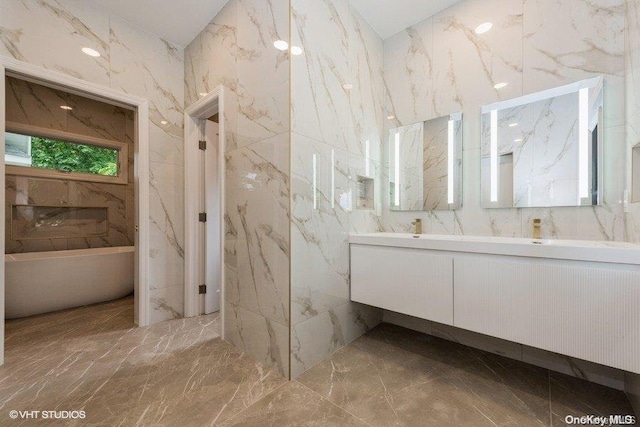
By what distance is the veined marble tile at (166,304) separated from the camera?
254 cm

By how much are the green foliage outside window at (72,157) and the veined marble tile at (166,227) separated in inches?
95.9

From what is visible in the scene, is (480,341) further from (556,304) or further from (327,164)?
(327,164)

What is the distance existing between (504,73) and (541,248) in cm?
141

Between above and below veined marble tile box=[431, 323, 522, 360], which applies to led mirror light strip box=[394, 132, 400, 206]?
above

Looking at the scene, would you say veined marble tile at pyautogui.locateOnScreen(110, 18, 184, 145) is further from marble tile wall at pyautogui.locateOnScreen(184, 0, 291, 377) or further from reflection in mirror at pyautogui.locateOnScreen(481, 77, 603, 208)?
reflection in mirror at pyautogui.locateOnScreen(481, 77, 603, 208)

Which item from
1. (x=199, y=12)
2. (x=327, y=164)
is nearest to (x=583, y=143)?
(x=327, y=164)

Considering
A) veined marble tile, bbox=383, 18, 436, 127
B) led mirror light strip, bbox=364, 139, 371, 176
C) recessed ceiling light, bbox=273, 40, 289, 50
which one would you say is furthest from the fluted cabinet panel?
recessed ceiling light, bbox=273, 40, 289, 50

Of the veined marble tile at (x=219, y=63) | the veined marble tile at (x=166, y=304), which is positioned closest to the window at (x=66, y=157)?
the veined marble tile at (x=219, y=63)

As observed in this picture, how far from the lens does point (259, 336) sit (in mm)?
1871

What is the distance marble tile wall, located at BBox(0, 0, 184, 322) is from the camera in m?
1.96

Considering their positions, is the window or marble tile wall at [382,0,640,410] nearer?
marble tile wall at [382,0,640,410]

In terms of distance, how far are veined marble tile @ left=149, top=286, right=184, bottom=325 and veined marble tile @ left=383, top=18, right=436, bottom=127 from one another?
287 cm

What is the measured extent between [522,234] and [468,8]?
1.87 meters

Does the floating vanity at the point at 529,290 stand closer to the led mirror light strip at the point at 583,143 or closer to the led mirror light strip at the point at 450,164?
the led mirror light strip at the point at 583,143
